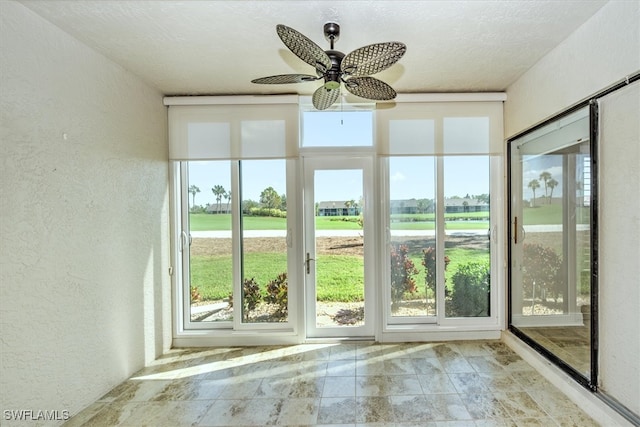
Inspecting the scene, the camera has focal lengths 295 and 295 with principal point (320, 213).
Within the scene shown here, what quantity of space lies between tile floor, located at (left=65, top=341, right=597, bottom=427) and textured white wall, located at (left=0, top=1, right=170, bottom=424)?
0.38 metres

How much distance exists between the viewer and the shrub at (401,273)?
3.18m

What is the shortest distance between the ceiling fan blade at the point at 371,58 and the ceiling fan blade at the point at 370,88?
2.5 inches

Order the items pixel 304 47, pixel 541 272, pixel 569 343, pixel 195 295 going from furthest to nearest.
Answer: pixel 195 295 < pixel 541 272 < pixel 569 343 < pixel 304 47

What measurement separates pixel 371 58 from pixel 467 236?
232 cm

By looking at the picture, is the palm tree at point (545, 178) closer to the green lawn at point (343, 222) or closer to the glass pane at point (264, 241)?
the green lawn at point (343, 222)

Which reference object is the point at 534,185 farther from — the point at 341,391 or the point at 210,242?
the point at 210,242

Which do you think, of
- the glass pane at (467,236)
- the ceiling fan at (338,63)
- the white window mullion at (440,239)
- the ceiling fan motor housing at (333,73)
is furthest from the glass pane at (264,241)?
the glass pane at (467,236)

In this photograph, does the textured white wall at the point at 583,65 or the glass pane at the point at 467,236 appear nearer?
the textured white wall at the point at 583,65

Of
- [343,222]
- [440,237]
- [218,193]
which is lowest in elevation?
[440,237]

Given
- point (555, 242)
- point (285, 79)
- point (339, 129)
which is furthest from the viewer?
point (339, 129)

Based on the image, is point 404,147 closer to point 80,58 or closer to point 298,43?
point 298,43

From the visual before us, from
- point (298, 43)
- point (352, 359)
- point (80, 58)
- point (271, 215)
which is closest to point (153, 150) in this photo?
point (80, 58)

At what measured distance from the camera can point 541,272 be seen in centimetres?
261

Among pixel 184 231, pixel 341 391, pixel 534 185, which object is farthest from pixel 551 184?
pixel 184 231
